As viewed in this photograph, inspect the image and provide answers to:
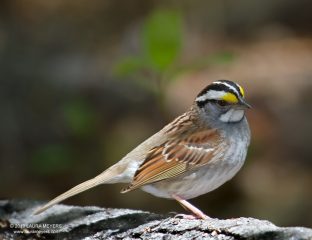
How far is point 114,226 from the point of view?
4.22 metres

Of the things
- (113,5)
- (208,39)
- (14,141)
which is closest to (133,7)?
(113,5)

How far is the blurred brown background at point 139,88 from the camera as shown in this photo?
7117 millimetres

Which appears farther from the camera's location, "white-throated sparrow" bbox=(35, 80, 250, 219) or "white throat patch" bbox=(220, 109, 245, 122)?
"white throat patch" bbox=(220, 109, 245, 122)

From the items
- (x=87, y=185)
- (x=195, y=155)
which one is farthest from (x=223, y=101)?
(x=87, y=185)

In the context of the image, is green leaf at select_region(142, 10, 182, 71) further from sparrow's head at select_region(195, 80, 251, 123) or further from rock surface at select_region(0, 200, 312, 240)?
rock surface at select_region(0, 200, 312, 240)

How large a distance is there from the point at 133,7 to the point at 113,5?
0.79 ft

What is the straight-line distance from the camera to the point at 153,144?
523 cm

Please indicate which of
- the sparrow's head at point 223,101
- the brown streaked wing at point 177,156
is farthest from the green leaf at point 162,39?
the brown streaked wing at point 177,156

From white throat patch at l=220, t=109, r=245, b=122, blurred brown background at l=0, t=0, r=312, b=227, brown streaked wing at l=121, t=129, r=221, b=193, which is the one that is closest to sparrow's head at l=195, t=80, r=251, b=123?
white throat patch at l=220, t=109, r=245, b=122

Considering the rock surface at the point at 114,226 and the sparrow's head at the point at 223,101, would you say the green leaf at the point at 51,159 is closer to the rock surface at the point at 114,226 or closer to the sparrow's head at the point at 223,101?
the sparrow's head at the point at 223,101

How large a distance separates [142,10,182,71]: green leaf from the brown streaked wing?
894mm

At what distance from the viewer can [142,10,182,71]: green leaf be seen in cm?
598

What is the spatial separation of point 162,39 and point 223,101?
1.13 metres

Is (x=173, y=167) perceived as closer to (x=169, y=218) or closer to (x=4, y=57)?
(x=169, y=218)
